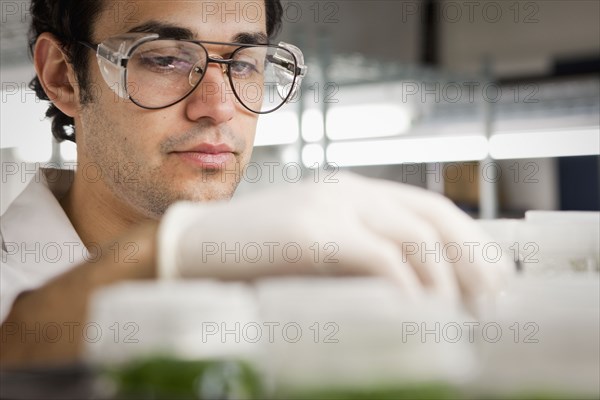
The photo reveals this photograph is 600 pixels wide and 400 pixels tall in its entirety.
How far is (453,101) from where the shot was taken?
626 centimetres

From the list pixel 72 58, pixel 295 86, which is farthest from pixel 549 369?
pixel 72 58

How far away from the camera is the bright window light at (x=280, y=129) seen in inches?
176

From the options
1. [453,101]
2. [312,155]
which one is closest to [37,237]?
[312,155]

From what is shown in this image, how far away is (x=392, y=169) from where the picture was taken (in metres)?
5.17

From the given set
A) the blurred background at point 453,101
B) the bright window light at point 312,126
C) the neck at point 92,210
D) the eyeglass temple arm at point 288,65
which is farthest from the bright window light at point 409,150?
the neck at point 92,210

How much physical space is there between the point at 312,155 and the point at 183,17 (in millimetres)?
2810

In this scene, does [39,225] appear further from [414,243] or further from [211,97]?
[414,243]

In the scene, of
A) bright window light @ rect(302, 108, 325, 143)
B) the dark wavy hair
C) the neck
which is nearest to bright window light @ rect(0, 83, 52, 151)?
the dark wavy hair

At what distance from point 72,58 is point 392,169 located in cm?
348

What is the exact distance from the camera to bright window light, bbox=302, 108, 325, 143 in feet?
14.8

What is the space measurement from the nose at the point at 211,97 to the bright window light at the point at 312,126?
276 centimetres

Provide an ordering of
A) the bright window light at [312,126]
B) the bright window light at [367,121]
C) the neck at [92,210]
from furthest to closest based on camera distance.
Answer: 1. the bright window light at [367,121]
2. the bright window light at [312,126]
3. the neck at [92,210]

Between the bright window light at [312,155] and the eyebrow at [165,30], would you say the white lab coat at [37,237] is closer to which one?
the eyebrow at [165,30]

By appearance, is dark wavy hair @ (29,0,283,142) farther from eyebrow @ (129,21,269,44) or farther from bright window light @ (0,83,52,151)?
bright window light @ (0,83,52,151)
